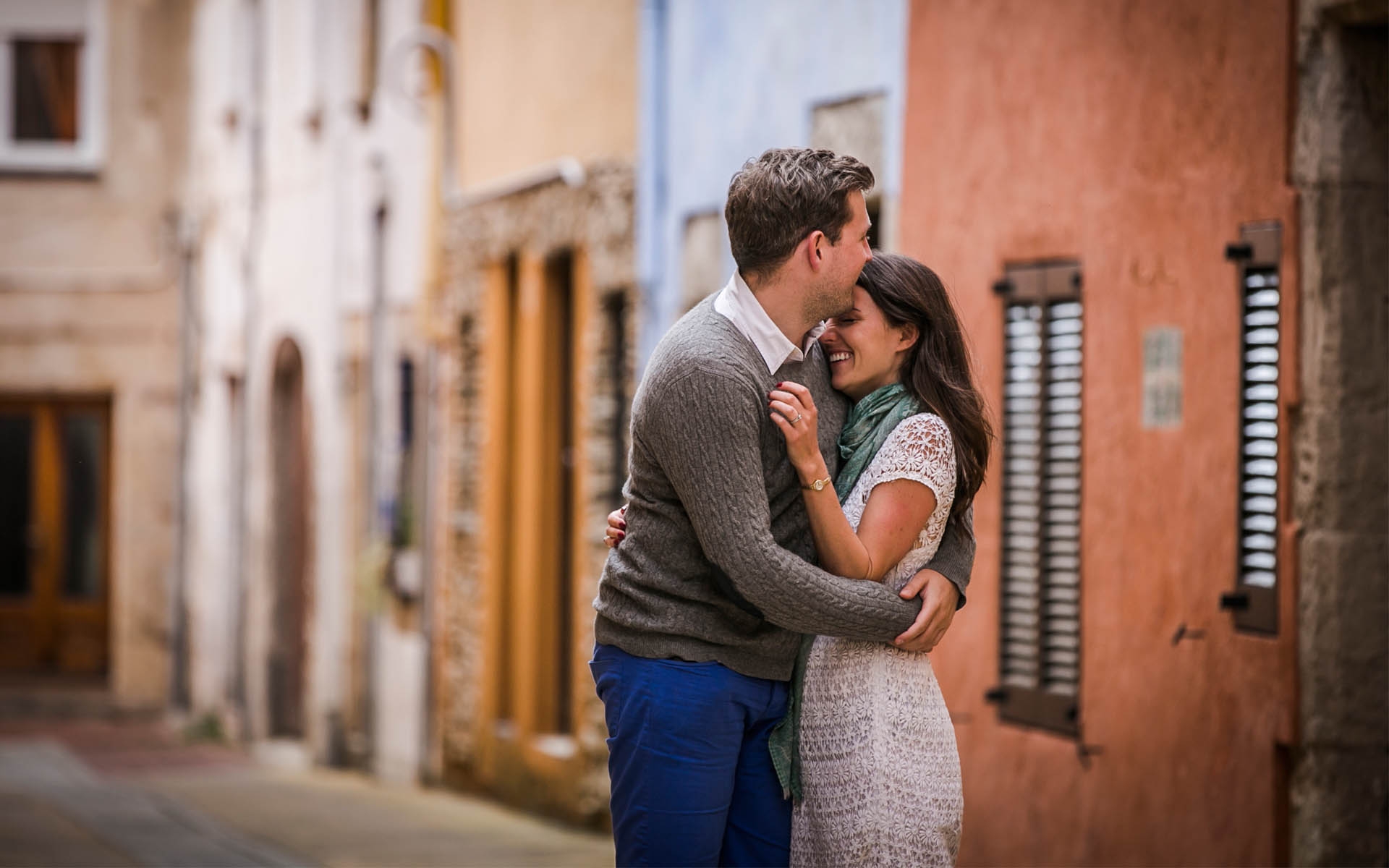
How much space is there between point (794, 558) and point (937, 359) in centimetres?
55

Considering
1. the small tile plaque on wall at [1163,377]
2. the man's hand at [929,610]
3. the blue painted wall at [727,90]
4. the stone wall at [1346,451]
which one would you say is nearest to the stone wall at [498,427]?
the blue painted wall at [727,90]

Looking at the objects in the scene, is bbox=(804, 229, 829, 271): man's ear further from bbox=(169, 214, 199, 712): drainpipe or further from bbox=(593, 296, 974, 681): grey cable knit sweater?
bbox=(169, 214, 199, 712): drainpipe

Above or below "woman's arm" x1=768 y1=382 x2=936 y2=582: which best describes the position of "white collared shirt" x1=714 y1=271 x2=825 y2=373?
above

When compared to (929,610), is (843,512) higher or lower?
higher

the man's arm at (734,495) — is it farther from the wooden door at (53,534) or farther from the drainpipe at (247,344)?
the wooden door at (53,534)

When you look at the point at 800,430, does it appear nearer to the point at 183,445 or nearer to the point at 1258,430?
the point at 1258,430

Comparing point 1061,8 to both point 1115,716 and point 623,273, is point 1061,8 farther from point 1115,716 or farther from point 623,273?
point 623,273

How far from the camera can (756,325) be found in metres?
3.47

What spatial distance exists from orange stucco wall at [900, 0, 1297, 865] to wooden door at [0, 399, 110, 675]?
524 inches

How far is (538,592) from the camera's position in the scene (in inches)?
438

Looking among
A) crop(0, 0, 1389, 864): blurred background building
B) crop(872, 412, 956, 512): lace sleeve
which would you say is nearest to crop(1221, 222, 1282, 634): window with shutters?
crop(0, 0, 1389, 864): blurred background building

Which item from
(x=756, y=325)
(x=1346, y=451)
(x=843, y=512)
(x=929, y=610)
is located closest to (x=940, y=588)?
(x=929, y=610)

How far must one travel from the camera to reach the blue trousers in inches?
135

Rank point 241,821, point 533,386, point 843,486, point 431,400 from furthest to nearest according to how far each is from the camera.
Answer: point 431,400
point 533,386
point 241,821
point 843,486
